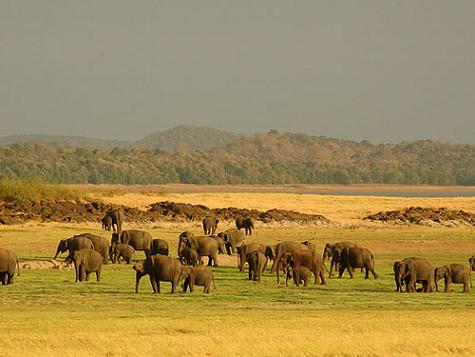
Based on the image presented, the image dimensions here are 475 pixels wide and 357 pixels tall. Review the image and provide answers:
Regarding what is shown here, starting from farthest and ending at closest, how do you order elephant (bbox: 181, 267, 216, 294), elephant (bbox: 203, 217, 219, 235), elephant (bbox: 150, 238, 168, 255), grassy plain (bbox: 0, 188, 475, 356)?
elephant (bbox: 203, 217, 219, 235), elephant (bbox: 150, 238, 168, 255), elephant (bbox: 181, 267, 216, 294), grassy plain (bbox: 0, 188, 475, 356)

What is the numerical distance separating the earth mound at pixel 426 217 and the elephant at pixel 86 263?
3626cm

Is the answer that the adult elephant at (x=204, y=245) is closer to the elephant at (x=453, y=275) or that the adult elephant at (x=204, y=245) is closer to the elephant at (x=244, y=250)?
the elephant at (x=244, y=250)

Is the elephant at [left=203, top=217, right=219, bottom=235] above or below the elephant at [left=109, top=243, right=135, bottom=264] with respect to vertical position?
above

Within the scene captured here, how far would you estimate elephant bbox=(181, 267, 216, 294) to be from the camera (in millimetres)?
31562

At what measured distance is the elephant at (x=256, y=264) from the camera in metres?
35.2

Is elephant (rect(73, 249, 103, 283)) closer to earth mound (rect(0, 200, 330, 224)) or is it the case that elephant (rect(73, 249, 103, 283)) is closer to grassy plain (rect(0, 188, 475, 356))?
grassy plain (rect(0, 188, 475, 356))

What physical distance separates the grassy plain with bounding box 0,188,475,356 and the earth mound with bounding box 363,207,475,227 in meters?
27.0

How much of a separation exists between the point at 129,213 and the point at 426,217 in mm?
17719

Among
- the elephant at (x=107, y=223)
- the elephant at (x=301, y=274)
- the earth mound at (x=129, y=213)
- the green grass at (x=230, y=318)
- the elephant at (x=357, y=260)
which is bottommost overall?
the green grass at (x=230, y=318)

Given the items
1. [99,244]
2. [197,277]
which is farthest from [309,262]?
[99,244]

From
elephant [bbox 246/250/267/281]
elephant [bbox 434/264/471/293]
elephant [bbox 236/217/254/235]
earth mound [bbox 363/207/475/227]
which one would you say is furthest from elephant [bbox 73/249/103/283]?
earth mound [bbox 363/207/475/227]

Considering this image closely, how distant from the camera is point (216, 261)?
41.0 metres

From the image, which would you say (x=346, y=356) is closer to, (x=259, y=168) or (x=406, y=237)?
(x=406, y=237)

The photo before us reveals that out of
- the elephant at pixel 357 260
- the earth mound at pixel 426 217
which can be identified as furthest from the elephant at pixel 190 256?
the earth mound at pixel 426 217
